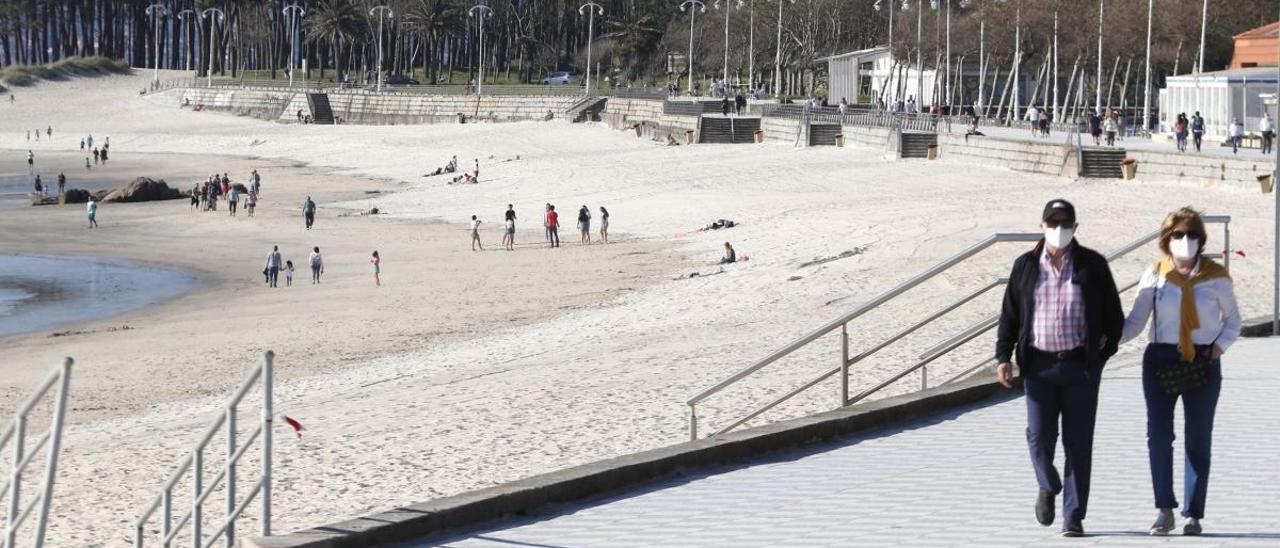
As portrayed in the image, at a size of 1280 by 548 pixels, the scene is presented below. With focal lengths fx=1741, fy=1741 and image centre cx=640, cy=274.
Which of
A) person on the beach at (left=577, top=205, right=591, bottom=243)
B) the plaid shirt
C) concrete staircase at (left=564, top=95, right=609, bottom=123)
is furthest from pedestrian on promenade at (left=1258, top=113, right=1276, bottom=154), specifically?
concrete staircase at (left=564, top=95, right=609, bottom=123)

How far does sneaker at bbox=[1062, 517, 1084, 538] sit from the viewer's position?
6.88 meters

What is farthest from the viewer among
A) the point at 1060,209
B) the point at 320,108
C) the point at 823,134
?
the point at 320,108

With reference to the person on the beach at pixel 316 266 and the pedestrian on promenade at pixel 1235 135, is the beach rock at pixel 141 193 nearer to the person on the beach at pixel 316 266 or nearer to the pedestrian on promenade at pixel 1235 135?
the person on the beach at pixel 316 266

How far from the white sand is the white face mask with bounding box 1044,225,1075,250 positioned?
501 centimetres

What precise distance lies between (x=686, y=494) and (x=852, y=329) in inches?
368

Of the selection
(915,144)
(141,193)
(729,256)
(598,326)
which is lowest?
(141,193)

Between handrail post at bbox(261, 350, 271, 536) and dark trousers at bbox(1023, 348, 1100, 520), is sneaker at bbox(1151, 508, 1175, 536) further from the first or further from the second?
handrail post at bbox(261, 350, 271, 536)

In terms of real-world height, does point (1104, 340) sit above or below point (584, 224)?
above

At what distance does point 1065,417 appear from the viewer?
680 cm

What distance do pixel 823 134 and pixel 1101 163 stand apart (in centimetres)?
1699

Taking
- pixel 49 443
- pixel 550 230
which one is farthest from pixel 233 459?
pixel 550 230

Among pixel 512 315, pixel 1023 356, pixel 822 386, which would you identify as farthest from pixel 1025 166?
pixel 1023 356

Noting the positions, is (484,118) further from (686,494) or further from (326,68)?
(686,494)

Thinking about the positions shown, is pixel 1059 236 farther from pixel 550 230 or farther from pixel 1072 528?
pixel 550 230
